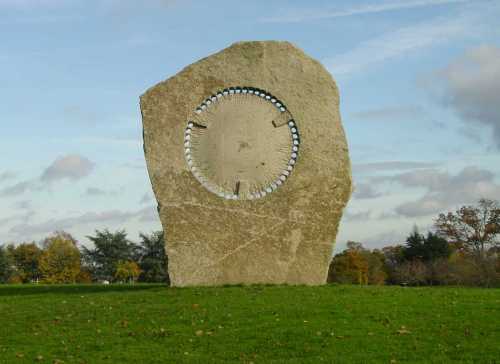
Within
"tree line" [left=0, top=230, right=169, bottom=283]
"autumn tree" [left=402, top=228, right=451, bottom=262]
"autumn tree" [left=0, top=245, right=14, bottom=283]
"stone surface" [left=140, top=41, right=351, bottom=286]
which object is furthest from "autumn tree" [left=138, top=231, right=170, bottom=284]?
"stone surface" [left=140, top=41, right=351, bottom=286]

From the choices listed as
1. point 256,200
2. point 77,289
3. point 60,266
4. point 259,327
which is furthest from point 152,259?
point 259,327

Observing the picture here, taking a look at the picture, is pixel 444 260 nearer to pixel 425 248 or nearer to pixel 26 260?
pixel 425 248

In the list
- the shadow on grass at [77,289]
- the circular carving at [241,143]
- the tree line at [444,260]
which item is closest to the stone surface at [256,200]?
the circular carving at [241,143]

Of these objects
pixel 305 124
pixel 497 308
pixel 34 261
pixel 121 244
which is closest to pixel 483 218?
pixel 121 244

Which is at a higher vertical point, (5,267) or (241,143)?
(241,143)

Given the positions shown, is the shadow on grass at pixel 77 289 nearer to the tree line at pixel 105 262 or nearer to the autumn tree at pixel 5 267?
the tree line at pixel 105 262

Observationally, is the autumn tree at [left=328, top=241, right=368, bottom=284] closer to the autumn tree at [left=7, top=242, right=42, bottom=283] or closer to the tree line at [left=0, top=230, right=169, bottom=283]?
the tree line at [left=0, top=230, right=169, bottom=283]

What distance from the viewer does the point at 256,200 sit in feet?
58.4

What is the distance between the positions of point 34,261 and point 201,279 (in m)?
33.7

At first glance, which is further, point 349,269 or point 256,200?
point 349,269

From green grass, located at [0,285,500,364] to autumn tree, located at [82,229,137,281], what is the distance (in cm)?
2491

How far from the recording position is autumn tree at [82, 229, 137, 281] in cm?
4116

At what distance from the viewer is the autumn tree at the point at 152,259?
129ft

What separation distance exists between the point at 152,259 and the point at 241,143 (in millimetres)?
22887
